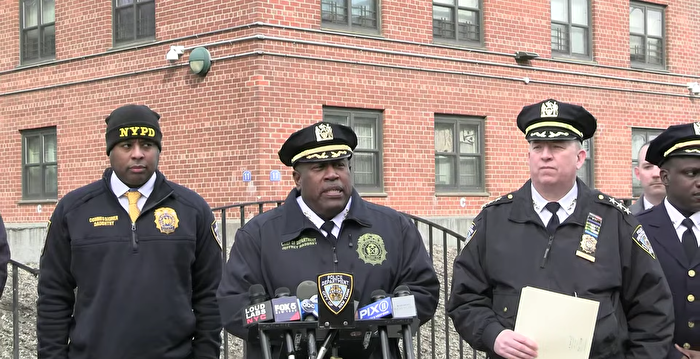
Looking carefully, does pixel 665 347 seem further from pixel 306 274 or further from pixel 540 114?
pixel 306 274

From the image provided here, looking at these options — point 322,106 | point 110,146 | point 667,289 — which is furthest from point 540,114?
point 322,106

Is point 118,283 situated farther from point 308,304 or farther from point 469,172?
point 469,172

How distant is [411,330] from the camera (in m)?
3.76

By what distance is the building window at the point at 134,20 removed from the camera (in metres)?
16.3

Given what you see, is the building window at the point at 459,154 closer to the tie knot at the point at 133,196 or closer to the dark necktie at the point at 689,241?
the dark necktie at the point at 689,241

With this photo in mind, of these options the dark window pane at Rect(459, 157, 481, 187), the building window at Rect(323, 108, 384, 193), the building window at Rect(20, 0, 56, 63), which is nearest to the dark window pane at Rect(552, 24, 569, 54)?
the dark window pane at Rect(459, 157, 481, 187)

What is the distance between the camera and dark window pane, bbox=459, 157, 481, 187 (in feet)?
57.3

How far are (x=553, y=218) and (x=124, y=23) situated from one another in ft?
45.1

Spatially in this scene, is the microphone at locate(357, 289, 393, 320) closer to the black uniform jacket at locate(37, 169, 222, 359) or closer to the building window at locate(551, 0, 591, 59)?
the black uniform jacket at locate(37, 169, 222, 359)

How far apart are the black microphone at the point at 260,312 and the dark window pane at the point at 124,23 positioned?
13571mm

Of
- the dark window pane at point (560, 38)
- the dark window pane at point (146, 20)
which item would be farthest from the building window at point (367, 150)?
the dark window pane at point (560, 38)

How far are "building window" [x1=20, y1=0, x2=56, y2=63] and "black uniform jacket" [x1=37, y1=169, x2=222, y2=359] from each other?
14.3 metres

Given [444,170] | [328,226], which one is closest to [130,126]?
[328,226]

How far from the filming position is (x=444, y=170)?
1725 cm
